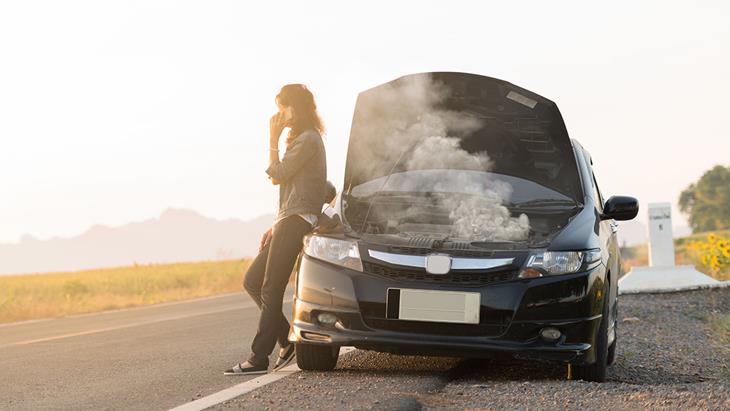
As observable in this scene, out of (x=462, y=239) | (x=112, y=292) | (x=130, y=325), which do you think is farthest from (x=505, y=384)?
(x=112, y=292)

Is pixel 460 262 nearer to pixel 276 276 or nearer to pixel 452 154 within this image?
pixel 452 154

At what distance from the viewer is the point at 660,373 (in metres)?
7.90

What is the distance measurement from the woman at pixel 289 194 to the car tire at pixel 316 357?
1.49 feet

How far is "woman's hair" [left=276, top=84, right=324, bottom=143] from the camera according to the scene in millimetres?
7160

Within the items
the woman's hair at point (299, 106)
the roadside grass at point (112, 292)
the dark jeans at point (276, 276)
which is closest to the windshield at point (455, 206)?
the dark jeans at point (276, 276)

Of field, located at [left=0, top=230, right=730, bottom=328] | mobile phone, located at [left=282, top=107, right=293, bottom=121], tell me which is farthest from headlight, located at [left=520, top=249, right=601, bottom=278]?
field, located at [left=0, top=230, right=730, bottom=328]

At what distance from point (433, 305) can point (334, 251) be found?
0.74 m

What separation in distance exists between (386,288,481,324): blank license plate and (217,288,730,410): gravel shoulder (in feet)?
1.32

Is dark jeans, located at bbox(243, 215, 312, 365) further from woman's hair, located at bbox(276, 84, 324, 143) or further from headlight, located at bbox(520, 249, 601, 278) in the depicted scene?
headlight, located at bbox(520, 249, 601, 278)

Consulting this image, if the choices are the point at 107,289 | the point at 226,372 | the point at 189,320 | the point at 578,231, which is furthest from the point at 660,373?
the point at 107,289

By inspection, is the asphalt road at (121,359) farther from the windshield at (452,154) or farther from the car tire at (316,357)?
the windshield at (452,154)

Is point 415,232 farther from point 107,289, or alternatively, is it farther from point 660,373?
point 107,289

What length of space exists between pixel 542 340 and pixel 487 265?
574 mm

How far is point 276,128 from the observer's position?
7254 millimetres
